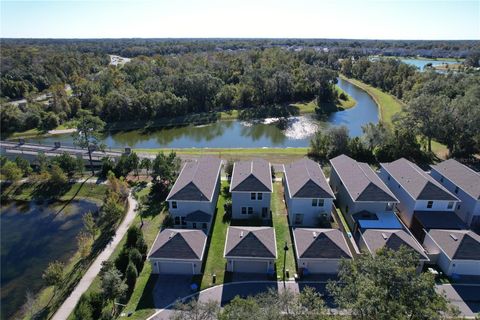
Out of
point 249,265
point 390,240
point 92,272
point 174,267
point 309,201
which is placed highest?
point 309,201

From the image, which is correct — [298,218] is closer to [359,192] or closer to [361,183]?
[359,192]

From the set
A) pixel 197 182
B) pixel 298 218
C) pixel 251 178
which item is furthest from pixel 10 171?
pixel 298 218

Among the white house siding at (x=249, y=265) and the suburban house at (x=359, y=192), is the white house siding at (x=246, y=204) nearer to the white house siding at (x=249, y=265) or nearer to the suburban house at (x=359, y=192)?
the white house siding at (x=249, y=265)

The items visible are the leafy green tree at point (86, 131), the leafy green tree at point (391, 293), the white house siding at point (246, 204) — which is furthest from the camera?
the leafy green tree at point (86, 131)

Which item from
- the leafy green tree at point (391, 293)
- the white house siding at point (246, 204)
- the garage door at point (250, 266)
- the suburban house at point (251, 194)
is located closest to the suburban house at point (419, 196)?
the suburban house at point (251, 194)

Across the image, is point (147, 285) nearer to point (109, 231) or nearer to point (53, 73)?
point (109, 231)

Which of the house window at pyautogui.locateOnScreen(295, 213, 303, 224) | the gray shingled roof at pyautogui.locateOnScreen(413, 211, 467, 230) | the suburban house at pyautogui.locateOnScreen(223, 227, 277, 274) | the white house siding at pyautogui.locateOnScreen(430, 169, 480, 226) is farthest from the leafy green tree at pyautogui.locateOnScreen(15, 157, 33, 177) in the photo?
the white house siding at pyautogui.locateOnScreen(430, 169, 480, 226)

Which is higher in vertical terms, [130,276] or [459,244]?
[459,244]
